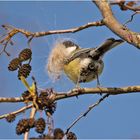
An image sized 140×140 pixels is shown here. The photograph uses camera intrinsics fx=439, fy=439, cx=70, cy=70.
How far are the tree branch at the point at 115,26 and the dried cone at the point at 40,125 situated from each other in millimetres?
772

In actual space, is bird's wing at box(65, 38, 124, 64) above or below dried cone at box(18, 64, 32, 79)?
above

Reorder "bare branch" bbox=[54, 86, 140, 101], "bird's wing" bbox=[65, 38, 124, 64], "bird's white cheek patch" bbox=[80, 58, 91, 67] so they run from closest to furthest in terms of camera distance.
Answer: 1. "bare branch" bbox=[54, 86, 140, 101]
2. "bird's wing" bbox=[65, 38, 124, 64]
3. "bird's white cheek patch" bbox=[80, 58, 91, 67]

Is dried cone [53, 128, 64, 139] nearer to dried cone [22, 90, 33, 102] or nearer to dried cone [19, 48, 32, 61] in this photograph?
dried cone [22, 90, 33, 102]

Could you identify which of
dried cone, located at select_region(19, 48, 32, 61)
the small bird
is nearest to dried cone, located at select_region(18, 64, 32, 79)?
dried cone, located at select_region(19, 48, 32, 61)

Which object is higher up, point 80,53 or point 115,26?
point 80,53

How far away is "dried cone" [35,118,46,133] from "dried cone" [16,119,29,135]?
1.5 inches

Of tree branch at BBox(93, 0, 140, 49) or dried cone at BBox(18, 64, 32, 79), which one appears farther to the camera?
tree branch at BBox(93, 0, 140, 49)

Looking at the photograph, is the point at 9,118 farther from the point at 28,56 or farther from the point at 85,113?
the point at 85,113

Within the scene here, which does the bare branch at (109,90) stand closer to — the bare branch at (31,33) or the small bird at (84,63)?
the bare branch at (31,33)

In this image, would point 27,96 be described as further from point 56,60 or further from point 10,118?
point 56,60

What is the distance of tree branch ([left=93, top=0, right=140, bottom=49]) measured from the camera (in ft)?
7.04

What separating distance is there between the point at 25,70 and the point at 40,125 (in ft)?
1.60

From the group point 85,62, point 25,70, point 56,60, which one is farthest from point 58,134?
point 85,62

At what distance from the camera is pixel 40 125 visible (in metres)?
1.48
